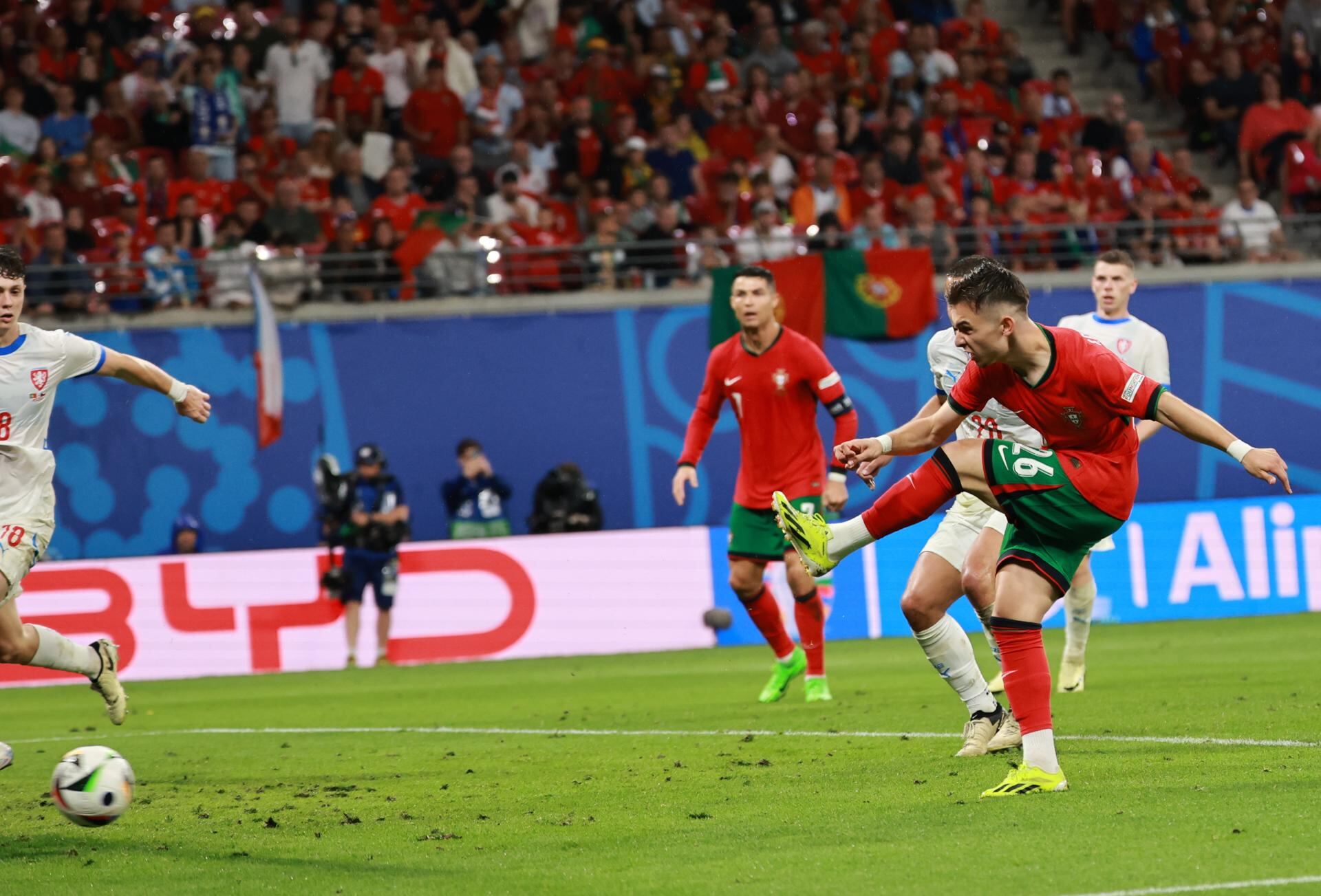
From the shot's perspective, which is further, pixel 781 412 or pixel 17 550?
pixel 781 412

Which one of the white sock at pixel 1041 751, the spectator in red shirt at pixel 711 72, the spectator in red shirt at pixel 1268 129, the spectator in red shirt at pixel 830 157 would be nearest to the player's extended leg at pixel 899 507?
the white sock at pixel 1041 751

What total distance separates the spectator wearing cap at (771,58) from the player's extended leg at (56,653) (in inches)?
619

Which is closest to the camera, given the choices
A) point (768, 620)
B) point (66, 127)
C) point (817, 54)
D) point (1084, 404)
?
point (1084, 404)

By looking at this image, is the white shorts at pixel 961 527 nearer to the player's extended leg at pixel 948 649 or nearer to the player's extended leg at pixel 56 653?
the player's extended leg at pixel 948 649

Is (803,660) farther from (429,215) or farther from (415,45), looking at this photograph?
(415,45)

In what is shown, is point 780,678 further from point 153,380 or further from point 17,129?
point 17,129

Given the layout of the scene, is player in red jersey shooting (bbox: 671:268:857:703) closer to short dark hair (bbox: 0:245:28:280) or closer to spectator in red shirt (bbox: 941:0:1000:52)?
short dark hair (bbox: 0:245:28:280)

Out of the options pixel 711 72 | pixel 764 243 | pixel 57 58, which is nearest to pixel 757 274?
pixel 764 243

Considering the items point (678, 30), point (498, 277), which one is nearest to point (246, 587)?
point (498, 277)

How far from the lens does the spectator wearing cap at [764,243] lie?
20.1 metres

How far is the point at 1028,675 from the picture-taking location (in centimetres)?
646

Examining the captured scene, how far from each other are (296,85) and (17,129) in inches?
126

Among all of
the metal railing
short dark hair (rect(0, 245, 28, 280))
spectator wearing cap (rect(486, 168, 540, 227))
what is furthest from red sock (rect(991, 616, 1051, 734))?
spectator wearing cap (rect(486, 168, 540, 227))

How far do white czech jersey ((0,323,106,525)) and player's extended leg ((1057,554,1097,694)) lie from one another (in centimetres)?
600
